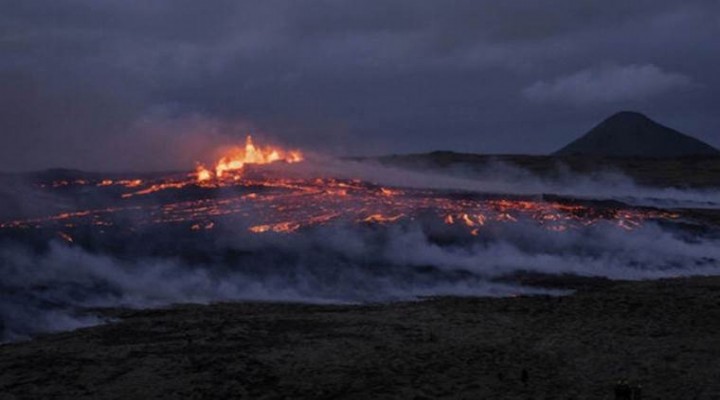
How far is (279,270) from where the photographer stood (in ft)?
89.6

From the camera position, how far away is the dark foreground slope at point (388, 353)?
12492mm

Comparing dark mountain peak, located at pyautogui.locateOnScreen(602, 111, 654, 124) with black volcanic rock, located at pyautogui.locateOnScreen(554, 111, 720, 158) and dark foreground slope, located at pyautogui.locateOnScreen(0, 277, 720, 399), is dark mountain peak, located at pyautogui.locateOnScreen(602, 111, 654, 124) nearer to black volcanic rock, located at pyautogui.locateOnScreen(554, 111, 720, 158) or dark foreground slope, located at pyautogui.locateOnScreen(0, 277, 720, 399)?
black volcanic rock, located at pyautogui.locateOnScreen(554, 111, 720, 158)

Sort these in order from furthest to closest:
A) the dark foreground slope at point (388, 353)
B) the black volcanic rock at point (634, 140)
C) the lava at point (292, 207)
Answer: the black volcanic rock at point (634, 140), the lava at point (292, 207), the dark foreground slope at point (388, 353)

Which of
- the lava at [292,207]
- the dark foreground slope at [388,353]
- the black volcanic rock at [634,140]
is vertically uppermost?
the black volcanic rock at [634,140]

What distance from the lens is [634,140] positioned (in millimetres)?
163000

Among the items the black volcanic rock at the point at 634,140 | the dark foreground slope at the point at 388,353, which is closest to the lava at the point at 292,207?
the dark foreground slope at the point at 388,353

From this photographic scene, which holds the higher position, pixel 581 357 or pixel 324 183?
pixel 324 183

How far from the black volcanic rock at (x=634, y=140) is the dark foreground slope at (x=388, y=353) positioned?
143 metres

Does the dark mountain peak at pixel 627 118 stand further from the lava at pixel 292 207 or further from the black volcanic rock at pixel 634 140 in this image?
the lava at pixel 292 207

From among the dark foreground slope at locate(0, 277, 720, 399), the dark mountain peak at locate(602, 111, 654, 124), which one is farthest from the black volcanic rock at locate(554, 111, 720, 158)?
the dark foreground slope at locate(0, 277, 720, 399)

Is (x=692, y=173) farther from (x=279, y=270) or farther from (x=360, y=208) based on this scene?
Result: (x=279, y=270)

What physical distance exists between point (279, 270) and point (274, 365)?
13481 millimetres

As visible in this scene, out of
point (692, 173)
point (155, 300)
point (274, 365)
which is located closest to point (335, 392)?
point (274, 365)

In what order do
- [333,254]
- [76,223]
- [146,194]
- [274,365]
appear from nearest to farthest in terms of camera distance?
1. [274,365]
2. [333,254]
3. [76,223]
4. [146,194]
